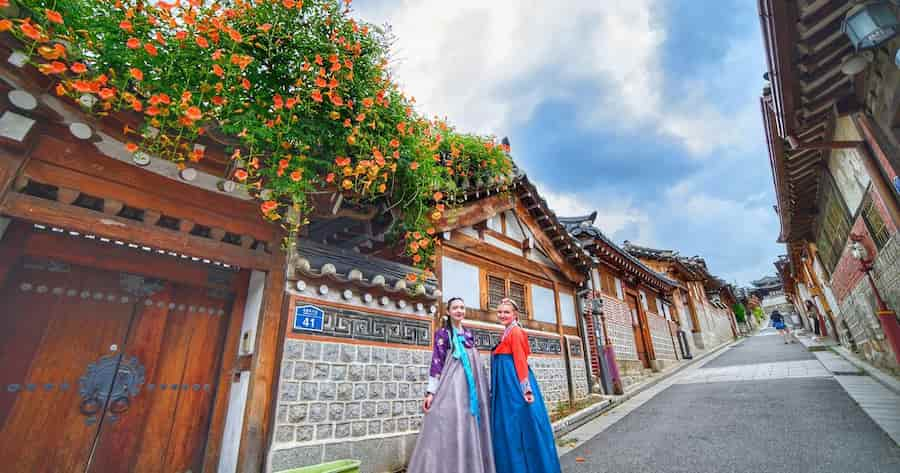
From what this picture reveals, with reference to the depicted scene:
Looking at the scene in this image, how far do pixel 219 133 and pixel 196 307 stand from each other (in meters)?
2.04

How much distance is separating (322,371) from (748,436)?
6.13 metres

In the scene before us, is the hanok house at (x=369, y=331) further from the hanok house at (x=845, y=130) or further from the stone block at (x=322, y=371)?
the hanok house at (x=845, y=130)

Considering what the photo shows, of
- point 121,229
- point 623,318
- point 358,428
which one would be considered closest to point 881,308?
point 623,318

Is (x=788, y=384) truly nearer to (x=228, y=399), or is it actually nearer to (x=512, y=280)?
(x=512, y=280)

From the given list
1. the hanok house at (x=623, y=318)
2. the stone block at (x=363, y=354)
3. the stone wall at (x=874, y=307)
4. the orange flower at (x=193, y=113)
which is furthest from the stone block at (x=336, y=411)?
the stone wall at (x=874, y=307)

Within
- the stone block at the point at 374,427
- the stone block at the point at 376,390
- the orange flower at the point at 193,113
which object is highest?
the orange flower at the point at 193,113

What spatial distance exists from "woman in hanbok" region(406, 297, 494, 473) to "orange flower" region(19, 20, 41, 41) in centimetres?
398

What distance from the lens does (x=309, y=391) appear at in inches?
165

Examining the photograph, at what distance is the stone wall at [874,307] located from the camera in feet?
20.1

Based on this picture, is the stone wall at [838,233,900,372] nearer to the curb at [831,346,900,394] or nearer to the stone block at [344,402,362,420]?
the curb at [831,346,900,394]

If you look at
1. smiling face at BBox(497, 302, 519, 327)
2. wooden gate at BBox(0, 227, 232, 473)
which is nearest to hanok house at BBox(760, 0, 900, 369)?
smiling face at BBox(497, 302, 519, 327)

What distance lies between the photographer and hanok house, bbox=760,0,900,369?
12.2 feet

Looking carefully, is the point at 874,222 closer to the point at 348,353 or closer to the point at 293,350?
the point at 348,353

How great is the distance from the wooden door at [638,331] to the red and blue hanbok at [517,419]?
12.0 m
